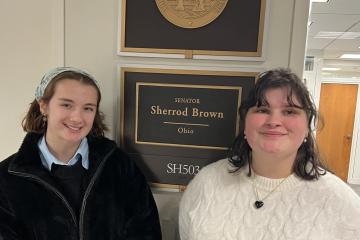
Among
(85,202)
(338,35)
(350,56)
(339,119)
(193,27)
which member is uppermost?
(338,35)

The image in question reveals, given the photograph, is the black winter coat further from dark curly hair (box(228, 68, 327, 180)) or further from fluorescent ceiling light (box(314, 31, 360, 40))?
fluorescent ceiling light (box(314, 31, 360, 40))

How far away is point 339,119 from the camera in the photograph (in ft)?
21.6

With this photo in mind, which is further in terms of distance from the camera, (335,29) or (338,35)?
(338,35)

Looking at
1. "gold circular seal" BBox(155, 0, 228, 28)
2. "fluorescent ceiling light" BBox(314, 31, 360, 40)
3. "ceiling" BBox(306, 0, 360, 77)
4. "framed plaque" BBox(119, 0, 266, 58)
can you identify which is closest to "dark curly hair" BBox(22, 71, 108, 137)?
"framed plaque" BBox(119, 0, 266, 58)

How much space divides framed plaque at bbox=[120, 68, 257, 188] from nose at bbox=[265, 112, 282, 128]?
289 mm

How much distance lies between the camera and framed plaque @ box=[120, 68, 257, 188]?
1.23 meters

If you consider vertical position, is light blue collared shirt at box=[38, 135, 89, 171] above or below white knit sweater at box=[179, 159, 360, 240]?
above

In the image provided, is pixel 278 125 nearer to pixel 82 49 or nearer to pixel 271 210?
pixel 271 210

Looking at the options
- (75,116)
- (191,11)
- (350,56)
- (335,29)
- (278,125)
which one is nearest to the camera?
(278,125)

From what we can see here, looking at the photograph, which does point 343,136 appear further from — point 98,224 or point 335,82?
point 98,224

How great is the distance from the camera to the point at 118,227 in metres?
1.13

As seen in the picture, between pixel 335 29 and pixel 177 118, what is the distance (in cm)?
379

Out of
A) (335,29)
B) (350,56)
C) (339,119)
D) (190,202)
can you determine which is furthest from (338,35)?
(190,202)

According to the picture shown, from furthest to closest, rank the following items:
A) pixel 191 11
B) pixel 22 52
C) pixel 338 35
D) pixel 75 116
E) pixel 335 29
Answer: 1. pixel 338 35
2. pixel 335 29
3. pixel 22 52
4. pixel 191 11
5. pixel 75 116
